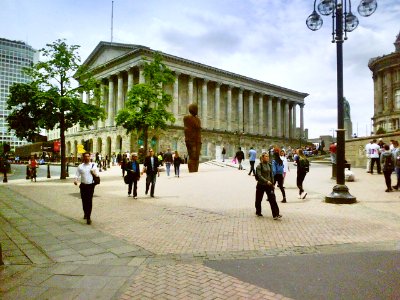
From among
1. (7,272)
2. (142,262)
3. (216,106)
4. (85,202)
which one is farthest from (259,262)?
(216,106)

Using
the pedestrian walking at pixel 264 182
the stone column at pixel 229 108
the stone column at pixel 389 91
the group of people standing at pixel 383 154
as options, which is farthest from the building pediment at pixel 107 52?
the pedestrian walking at pixel 264 182

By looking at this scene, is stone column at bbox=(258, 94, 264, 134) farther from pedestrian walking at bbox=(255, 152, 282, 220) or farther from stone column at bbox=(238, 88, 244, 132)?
→ pedestrian walking at bbox=(255, 152, 282, 220)

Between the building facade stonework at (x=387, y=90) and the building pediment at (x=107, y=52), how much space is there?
46.4 metres

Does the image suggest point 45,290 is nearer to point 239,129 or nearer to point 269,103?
point 239,129

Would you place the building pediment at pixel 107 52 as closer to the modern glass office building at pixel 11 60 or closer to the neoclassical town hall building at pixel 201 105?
the neoclassical town hall building at pixel 201 105

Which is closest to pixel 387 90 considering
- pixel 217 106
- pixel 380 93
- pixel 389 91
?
pixel 389 91

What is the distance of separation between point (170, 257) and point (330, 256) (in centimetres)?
275

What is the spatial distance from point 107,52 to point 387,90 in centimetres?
5384

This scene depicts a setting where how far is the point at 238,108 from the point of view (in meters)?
77.2

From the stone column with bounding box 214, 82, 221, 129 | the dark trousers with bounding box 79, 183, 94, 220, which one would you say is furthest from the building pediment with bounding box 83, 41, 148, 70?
the dark trousers with bounding box 79, 183, 94, 220

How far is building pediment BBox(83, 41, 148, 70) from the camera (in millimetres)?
59556

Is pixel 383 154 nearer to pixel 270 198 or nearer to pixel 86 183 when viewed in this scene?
pixel 270 198

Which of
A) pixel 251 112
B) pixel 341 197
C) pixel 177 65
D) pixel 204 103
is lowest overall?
pixel 341 197

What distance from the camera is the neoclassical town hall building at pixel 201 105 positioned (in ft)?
194
